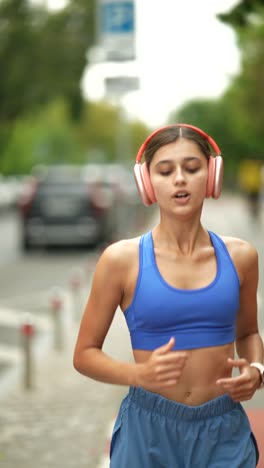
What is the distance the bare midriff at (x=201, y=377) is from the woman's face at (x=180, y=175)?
1.21 feet

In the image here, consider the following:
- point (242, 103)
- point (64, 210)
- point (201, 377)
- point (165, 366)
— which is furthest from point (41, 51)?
point (165, 366)

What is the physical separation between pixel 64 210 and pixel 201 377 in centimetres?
1880

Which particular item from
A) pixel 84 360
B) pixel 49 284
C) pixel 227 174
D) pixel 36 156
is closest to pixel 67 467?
pixel 84 360

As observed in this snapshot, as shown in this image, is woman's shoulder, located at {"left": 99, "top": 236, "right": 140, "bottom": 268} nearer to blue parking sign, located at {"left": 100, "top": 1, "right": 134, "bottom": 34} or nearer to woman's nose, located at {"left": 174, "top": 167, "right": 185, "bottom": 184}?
woman's nose, located at {"left": 174, "top": 167, "right": 185, "bottom": 184}

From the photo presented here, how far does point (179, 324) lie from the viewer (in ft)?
8.41

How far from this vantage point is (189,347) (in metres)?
2.57

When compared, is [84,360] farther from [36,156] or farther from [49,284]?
[36,156]

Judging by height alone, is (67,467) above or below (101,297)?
below

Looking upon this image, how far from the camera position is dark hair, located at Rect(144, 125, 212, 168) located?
2.66 m

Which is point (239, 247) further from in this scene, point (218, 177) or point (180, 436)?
point (180, 436)

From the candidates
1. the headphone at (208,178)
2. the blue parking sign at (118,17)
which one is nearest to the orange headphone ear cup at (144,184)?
the headphone at (208,178)


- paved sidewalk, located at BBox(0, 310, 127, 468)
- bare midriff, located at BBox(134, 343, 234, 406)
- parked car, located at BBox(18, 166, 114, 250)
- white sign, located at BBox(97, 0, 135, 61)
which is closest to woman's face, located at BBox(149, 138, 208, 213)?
bare midriff, located at BBox(134, 343, 234, 406)

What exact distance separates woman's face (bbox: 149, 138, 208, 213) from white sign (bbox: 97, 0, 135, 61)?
924cm

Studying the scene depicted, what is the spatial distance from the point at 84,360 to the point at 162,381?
30cm
